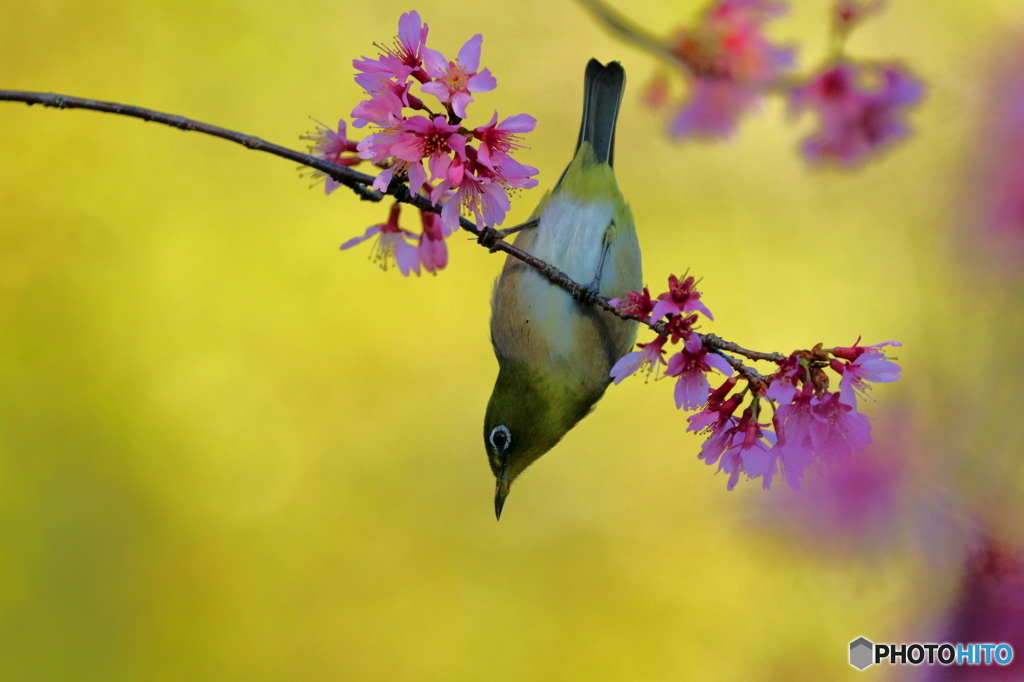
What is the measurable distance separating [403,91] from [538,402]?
621 millimetres

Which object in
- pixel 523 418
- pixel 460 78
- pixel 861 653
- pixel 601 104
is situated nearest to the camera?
pixel 460 78

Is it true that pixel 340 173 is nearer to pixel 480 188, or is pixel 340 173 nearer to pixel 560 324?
pixel 480 188

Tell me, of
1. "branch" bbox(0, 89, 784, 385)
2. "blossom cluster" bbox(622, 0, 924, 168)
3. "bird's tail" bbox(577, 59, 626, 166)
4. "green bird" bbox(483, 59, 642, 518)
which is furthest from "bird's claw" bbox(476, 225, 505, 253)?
"blossom cluster" bbox(622, 0, 924, 168)

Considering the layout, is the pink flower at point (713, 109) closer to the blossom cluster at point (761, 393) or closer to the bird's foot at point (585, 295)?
the bird's foot at point (585, 295)

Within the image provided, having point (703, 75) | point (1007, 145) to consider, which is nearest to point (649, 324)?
point (703, 75)

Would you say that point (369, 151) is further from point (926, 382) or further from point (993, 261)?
point (993, 261)

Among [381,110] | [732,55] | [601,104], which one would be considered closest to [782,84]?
[732,55]

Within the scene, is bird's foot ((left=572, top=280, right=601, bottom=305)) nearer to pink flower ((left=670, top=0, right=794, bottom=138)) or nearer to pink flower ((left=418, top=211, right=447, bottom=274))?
pink flower ((left=418, top=211, right=447, bottom=274))

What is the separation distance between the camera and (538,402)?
1.33 metres

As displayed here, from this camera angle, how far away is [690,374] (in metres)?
0.95

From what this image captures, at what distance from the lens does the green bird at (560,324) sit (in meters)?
1.31

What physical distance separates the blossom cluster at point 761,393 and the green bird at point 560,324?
0.33m

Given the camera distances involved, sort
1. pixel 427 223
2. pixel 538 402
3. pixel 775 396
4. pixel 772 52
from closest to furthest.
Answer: pixel 775 396 → pixel 427 223 → pixel 538 402 → pixel 772 52

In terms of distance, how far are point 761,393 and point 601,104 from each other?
79cm
